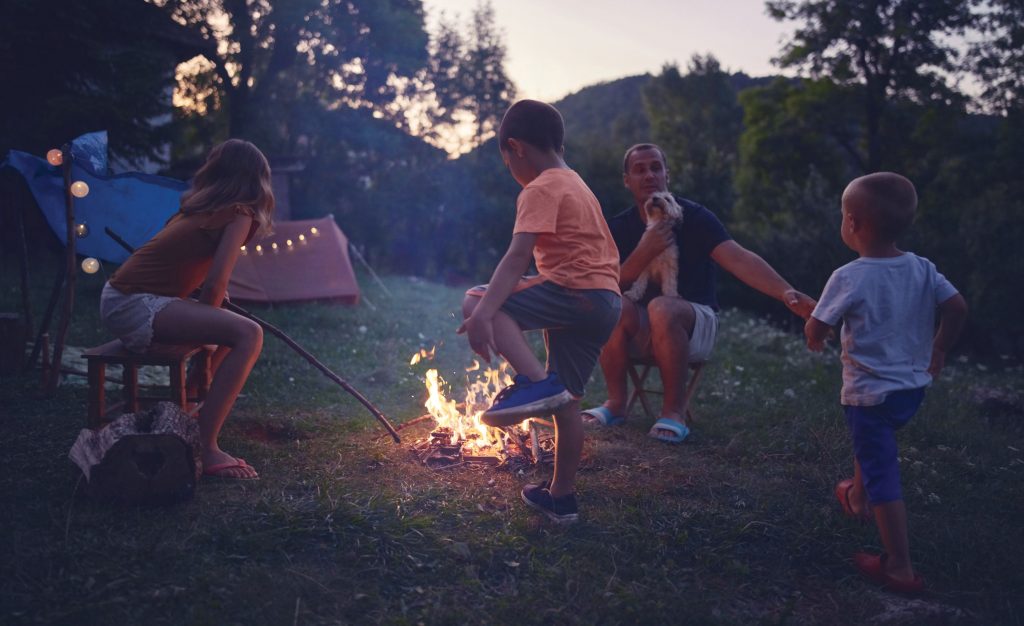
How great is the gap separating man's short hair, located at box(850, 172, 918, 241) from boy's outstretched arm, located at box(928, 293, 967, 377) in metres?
0.33

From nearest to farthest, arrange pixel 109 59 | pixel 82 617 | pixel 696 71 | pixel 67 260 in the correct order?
pixel 82 617, pixel 67 260, pixel 109 59, pixel 696 71

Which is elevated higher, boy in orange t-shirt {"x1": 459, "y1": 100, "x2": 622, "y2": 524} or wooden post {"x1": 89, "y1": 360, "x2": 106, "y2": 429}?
boy in orange t-shirt {"x1": 459, "y1": 100, "x2": 622, "y2": 524}

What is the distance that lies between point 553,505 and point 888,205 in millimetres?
1825

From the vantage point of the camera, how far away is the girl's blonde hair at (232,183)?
3512 mm

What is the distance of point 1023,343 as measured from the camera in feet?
42.1

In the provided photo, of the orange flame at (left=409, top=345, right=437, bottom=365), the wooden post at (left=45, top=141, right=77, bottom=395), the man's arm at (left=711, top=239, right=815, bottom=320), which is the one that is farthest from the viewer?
the wooden post at (left=45, top=141, right=77, bottom=395)

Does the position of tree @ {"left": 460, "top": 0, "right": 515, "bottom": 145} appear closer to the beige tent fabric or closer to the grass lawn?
the beige tent fabric

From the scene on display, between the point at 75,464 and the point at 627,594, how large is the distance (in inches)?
92.8

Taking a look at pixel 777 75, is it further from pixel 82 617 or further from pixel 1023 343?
pixel 82 617

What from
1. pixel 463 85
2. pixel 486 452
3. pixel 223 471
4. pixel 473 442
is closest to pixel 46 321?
pixel 223 471

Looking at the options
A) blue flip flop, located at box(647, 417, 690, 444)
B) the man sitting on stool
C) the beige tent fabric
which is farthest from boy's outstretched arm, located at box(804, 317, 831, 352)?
the beige tent fabric

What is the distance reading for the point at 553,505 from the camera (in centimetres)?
325

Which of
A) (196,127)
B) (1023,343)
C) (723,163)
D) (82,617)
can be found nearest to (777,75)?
(723,163)

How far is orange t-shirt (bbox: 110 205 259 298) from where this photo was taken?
3.50 meters
